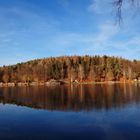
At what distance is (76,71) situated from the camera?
164 m

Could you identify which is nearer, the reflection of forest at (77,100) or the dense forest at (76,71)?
the reflection of forest at (77,100)

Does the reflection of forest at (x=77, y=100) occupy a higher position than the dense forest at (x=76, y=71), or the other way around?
the dense forest at (x=76, y=71)

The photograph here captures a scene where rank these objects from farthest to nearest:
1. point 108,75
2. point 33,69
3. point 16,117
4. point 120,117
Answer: point 33,69 → point 108,75 → point 16,117 → point 120,117

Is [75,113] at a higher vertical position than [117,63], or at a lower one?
lower

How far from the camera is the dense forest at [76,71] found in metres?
162

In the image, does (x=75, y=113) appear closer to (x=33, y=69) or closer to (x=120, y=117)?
(x=120, y=117)

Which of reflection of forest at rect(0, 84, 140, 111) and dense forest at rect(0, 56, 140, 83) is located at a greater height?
dense forest at rect(0, 56, 140, 83)

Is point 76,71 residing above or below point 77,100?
above

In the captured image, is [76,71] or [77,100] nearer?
[77,100]

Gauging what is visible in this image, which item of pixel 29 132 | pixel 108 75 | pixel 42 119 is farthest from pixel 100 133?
pixel 108 75

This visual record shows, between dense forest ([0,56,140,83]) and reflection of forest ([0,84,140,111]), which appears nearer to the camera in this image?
reflection of forest ([0,84,140,111])

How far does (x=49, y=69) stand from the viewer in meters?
168

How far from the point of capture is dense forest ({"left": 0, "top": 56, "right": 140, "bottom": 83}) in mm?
161875

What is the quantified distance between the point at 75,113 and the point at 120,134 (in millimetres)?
11941
